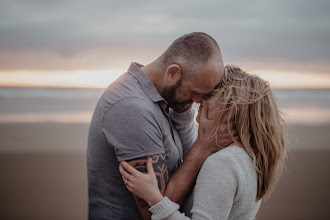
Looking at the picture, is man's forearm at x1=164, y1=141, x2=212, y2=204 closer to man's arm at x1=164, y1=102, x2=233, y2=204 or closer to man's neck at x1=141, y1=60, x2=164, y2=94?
man's arm at x1=164, y1=102, x2=233, y2=204

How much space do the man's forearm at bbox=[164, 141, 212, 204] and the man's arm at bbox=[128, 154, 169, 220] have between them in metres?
0.05

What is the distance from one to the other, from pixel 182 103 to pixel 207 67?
0.38 metres

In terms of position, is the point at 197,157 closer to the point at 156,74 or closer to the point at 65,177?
the point at 156,74

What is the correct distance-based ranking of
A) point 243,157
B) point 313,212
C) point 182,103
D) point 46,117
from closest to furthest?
point 243,157 < point 182,103 < point 313,212 < point 46,117

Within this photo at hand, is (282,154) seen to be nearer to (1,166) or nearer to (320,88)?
(1,166)

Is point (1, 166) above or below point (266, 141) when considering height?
below

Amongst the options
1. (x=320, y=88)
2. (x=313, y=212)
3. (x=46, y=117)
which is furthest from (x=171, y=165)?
(x=320, y=88)

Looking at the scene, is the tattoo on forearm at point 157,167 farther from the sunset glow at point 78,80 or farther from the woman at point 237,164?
the sunset glow at point 78,80

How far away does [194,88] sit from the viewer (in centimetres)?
287

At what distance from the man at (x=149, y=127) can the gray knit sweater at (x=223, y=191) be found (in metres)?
A: 0.15

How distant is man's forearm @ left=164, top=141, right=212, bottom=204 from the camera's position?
2.61 metres

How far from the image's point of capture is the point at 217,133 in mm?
2734

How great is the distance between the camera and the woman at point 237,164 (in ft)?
7.89

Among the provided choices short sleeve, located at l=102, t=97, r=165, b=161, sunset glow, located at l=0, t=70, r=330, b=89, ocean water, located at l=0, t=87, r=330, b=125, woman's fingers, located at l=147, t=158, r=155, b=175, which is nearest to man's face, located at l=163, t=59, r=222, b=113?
short sleeve, located at l=102, t=97, r=165, b=161
